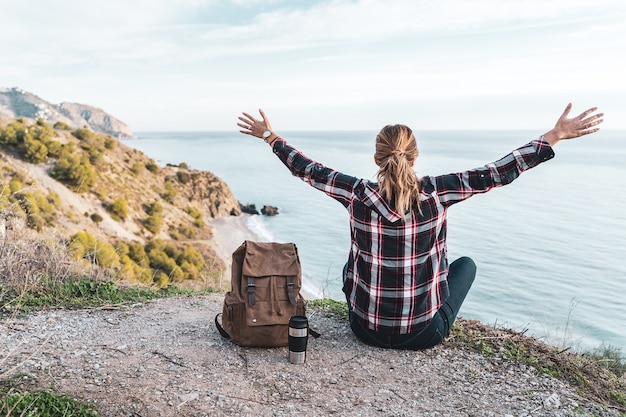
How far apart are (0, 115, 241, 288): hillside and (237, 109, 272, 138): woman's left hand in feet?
64.4

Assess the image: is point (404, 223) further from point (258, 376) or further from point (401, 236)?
point (258, 376)

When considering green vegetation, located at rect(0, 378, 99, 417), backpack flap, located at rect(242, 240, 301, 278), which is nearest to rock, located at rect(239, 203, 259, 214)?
backpack flap, located at rect(242, 240, 301, 278)

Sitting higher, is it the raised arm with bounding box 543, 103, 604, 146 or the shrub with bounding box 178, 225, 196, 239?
the raised arm with bounding box 543, 103, 604, 146

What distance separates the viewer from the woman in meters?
3.92

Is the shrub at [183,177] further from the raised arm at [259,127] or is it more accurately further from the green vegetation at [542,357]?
the green vegetation at [542,357]

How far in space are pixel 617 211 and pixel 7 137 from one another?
49415 millimetres

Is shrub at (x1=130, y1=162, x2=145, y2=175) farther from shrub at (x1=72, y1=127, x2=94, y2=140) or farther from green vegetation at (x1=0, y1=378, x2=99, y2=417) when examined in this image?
green vegetation at (x1=0, y1=378, x2=99, y2=417)

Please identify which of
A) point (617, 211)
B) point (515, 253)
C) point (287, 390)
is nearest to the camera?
point (287, 390)

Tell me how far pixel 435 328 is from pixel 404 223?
1.04 m

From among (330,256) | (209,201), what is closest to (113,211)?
(330,256)

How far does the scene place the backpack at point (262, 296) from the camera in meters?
4.42

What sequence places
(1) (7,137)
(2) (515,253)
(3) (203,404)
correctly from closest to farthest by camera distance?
1. (3) (203,404)
2. (1) (7,137)
3. (2) (515,253)

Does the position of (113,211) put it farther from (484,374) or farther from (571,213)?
(571,213)

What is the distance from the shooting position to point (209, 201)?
50438 millimetres
